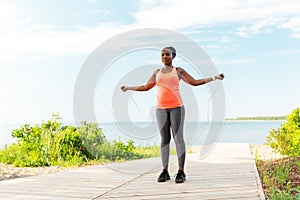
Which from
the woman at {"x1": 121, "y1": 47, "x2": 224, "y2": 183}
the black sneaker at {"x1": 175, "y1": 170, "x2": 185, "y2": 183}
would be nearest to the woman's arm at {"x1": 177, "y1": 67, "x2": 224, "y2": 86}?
the woman at {"x1": 121, "y1": 47, "x2": 224, "y2": 183}

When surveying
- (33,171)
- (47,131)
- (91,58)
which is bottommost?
(33,171)

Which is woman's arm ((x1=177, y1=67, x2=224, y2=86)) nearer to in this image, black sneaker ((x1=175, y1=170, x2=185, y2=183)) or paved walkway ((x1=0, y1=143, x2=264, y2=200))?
black sneaker ((x1=175, y1=170, x2=185, y2=183))

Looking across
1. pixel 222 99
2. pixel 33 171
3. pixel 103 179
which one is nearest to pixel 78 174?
pixel 103 179

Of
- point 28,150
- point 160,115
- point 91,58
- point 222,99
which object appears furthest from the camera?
point 28,150

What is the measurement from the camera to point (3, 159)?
8.56 meters

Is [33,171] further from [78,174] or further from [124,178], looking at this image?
[124,178]

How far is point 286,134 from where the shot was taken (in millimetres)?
8477

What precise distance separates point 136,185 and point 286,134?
4.83 meters

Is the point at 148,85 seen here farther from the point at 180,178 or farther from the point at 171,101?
the point at 180,178

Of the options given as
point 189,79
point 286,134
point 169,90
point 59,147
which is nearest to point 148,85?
point 169,90

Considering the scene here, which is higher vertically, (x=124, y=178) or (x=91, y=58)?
(x=91, y=58)

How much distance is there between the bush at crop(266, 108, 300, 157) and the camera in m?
8.01

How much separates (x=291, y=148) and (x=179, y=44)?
3.27m

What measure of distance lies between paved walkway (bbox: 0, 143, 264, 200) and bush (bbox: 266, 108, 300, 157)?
224 cm
